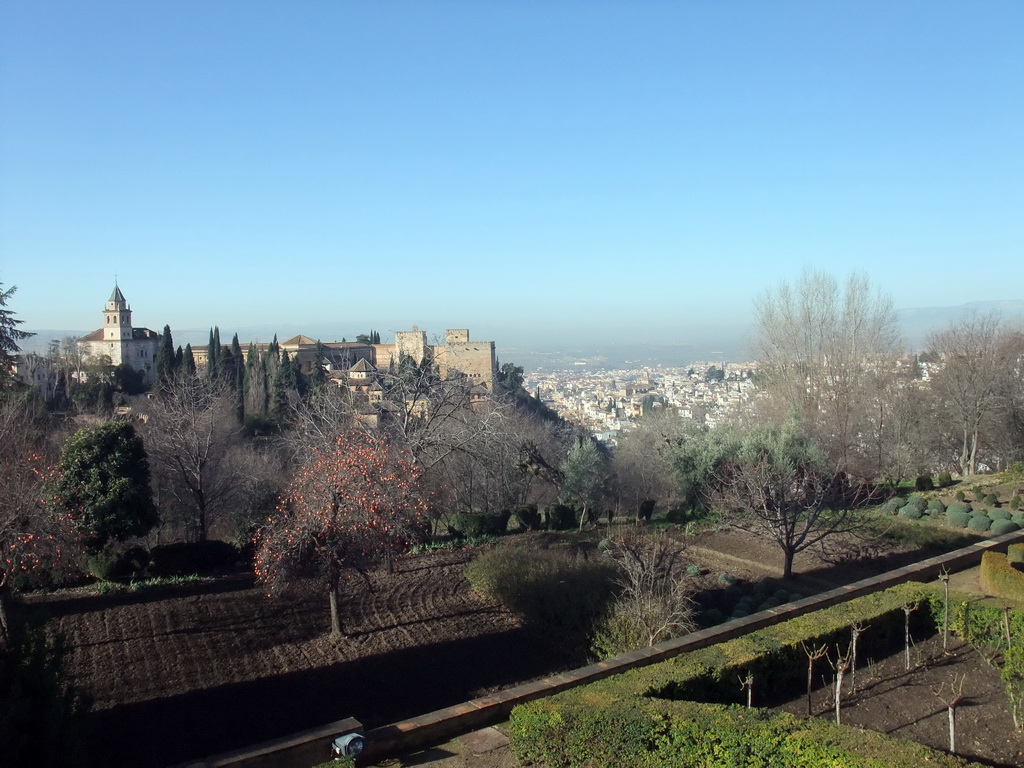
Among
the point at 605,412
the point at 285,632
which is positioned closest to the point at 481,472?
the point at 285,632

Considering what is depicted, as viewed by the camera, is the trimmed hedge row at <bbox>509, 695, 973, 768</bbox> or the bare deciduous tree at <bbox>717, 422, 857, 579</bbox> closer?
the trimmed hedge row at <bbox>509, 695, 973, 768</bbox>

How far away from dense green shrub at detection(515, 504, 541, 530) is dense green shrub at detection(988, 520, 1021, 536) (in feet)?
31.3

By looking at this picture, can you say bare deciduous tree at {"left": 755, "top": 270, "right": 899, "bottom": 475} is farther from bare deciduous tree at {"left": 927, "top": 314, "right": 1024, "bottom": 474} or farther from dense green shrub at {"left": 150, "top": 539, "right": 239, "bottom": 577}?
dense green shrub at {"left": 150, "top": 539, "right": 239, "bottom": 577}

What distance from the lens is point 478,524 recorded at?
16.8 metres

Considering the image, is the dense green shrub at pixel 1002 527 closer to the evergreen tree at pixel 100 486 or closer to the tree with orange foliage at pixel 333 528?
the tree with orange foliage at pixel 333 528

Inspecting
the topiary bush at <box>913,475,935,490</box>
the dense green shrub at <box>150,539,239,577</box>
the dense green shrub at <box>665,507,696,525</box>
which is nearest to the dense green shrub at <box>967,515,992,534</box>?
the topiary bush at <box>913,475,935,490</box>

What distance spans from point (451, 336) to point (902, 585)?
51236 millimetres

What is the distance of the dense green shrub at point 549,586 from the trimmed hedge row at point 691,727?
3401 mm

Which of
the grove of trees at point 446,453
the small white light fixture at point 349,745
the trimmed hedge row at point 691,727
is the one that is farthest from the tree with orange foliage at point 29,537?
the trimmed hedge row at point 691,727

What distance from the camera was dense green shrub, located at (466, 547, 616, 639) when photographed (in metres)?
10.3

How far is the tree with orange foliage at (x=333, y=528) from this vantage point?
9289mm

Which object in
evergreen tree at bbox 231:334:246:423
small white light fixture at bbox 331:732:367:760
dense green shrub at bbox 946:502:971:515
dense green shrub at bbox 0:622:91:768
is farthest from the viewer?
evergreen tree at bbox 231:334:246:423

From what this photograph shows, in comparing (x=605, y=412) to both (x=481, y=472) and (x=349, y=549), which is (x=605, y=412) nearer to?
(x=481, y=472)

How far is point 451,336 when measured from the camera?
5888 cm
